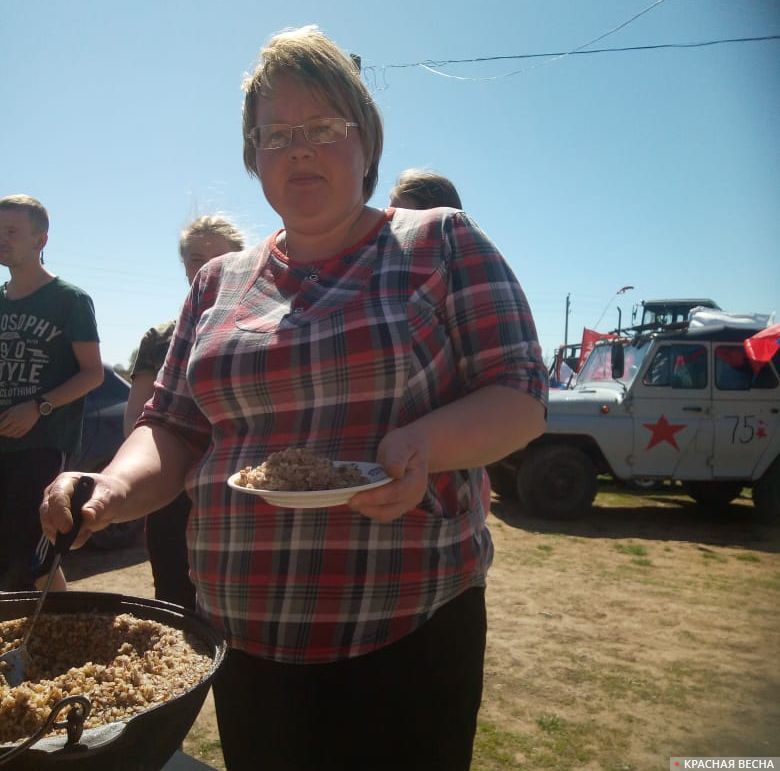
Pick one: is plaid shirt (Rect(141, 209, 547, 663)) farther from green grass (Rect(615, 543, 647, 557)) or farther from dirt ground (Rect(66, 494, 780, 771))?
green grass (Rect(615, 543, 647, 557))

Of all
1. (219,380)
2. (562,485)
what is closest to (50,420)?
(219,380)

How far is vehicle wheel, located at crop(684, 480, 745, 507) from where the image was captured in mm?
9183

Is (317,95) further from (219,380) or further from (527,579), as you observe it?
(527,579)

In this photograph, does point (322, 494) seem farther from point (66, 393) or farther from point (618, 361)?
point (618, 361)

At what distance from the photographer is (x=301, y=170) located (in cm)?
141

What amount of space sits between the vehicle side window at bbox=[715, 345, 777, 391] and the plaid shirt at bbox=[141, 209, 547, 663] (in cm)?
756

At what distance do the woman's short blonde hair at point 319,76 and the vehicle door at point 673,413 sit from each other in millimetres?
7125

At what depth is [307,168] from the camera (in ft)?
4.62

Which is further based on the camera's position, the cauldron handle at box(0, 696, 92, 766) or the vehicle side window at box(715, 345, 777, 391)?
the vehicle side window at box(715, 345, 777, 391)

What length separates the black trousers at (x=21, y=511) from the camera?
3.06 meters

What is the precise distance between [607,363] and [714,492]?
7.37 feet

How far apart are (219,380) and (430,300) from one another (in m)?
0.44

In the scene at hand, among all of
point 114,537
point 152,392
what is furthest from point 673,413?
point 152,392

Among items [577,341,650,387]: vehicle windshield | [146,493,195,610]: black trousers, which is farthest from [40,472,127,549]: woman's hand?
[577,341,650,387]: vehicle windshield
